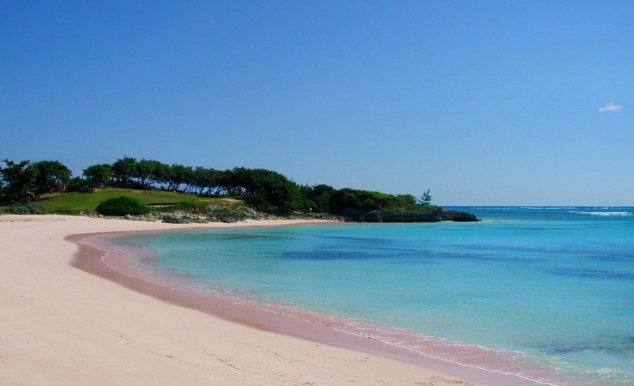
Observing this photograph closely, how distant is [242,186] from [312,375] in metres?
71.5

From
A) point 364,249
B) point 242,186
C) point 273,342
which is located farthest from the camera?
point 242,186

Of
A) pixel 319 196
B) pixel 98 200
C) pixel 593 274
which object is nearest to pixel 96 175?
pixel 98 200

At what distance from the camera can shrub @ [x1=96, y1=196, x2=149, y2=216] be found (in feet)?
176

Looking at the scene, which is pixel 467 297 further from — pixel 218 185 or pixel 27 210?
pixel 218 185

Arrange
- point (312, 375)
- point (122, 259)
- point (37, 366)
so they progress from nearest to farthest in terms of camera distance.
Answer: point (37, 366) < point (312, 375) < point (122, 259)

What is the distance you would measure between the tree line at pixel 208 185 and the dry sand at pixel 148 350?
58739mm

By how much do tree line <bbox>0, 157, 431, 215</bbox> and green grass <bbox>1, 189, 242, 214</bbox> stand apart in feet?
11.3

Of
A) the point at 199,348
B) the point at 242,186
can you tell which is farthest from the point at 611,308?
the point at 242,186

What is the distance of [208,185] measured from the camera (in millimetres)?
81438

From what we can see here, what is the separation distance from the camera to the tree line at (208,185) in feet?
215

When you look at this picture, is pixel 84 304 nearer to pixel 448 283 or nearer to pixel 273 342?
pixel 273 342

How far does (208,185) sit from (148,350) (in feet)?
248

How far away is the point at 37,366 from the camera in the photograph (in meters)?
5.85

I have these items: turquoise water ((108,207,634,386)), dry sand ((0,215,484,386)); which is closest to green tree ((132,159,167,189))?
turquoise water ((108,207,634,386))
